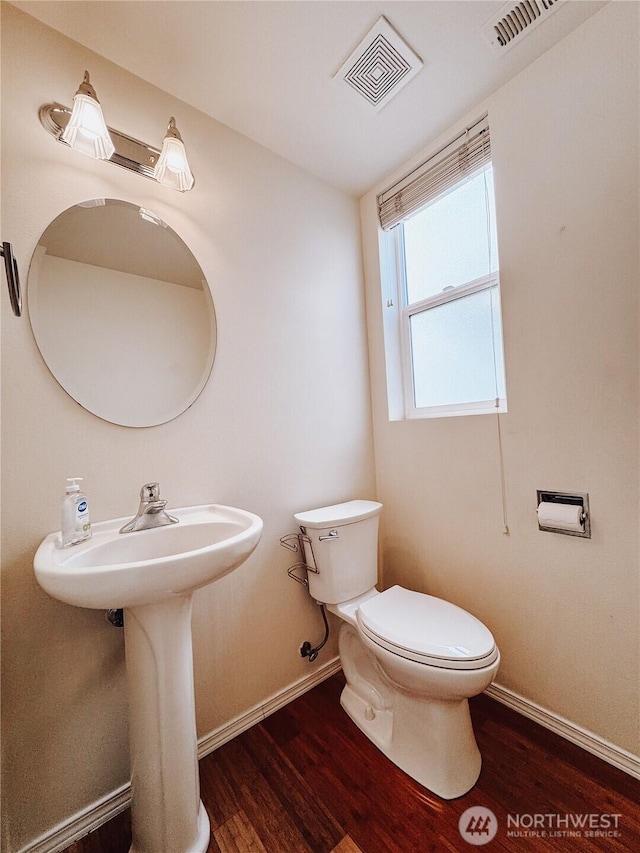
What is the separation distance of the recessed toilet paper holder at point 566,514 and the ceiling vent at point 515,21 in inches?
59.5

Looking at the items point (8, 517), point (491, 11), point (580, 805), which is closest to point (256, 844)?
point (580, 805)

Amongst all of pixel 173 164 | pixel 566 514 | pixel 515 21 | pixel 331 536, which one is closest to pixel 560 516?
pixel 566 514

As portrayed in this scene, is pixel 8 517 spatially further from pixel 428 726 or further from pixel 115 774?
pixel 428 726

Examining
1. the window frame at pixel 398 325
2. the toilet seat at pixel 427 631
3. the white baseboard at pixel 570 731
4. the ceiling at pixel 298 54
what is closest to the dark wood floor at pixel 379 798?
the white baseboard at pixel 570 731

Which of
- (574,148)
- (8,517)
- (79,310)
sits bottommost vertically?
(8,517)

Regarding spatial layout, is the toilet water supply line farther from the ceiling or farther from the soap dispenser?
the ceiling

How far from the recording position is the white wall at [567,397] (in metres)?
1.04

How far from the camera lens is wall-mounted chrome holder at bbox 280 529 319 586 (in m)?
1.41

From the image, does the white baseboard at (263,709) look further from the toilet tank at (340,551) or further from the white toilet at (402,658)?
the toilet tank at (340,551)

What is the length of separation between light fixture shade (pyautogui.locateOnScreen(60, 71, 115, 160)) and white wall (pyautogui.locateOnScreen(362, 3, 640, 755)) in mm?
1332

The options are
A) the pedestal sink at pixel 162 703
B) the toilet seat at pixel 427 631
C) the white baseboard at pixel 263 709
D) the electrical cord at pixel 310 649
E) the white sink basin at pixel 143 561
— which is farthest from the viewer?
the electrical cord at pixel 310 649

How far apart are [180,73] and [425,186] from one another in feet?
3.42

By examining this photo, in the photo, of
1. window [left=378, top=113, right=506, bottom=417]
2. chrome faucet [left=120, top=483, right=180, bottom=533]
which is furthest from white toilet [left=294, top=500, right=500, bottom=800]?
window [left=378, top=113, right=506, bottom=417]

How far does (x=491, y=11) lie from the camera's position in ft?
3.46
